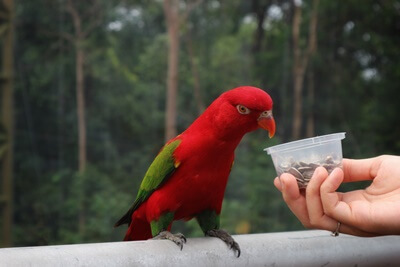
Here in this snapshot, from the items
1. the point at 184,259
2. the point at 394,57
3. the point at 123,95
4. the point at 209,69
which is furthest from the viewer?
the point at 394,57

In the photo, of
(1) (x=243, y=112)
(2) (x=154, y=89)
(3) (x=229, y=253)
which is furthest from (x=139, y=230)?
(2) (x=154, y=89)

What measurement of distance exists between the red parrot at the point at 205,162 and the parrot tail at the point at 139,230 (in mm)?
105

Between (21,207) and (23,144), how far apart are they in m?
0.40

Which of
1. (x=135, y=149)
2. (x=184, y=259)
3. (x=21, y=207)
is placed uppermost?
(x=184, y=259)

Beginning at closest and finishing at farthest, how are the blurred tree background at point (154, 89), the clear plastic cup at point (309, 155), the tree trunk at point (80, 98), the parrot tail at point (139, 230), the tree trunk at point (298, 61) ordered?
the clear plastic cup at point (309, 155)
the parrot tail at point (139, 230)
the blurred tree background at point (154, 89)
the tree trunk at point (80, 98)
the tree trunk at point (298, 61)

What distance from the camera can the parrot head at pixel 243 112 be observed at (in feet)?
4.33

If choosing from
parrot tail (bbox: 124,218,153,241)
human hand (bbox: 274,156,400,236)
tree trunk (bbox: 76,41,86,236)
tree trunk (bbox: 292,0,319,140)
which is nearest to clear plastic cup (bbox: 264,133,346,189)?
human hand (bbox: 274,156,400,236)

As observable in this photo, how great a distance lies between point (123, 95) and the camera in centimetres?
351

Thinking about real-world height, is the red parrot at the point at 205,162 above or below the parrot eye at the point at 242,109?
below

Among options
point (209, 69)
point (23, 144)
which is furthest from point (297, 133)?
point (23, 144)

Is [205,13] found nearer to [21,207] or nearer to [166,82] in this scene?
[166,82]

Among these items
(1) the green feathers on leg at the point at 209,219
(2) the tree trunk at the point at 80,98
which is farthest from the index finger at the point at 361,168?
(2) the tree trunk at the point at 80,98

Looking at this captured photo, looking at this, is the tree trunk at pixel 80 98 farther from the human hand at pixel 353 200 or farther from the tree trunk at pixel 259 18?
the human hand at pixel 353 200

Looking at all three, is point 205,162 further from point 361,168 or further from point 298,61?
point 298,61
